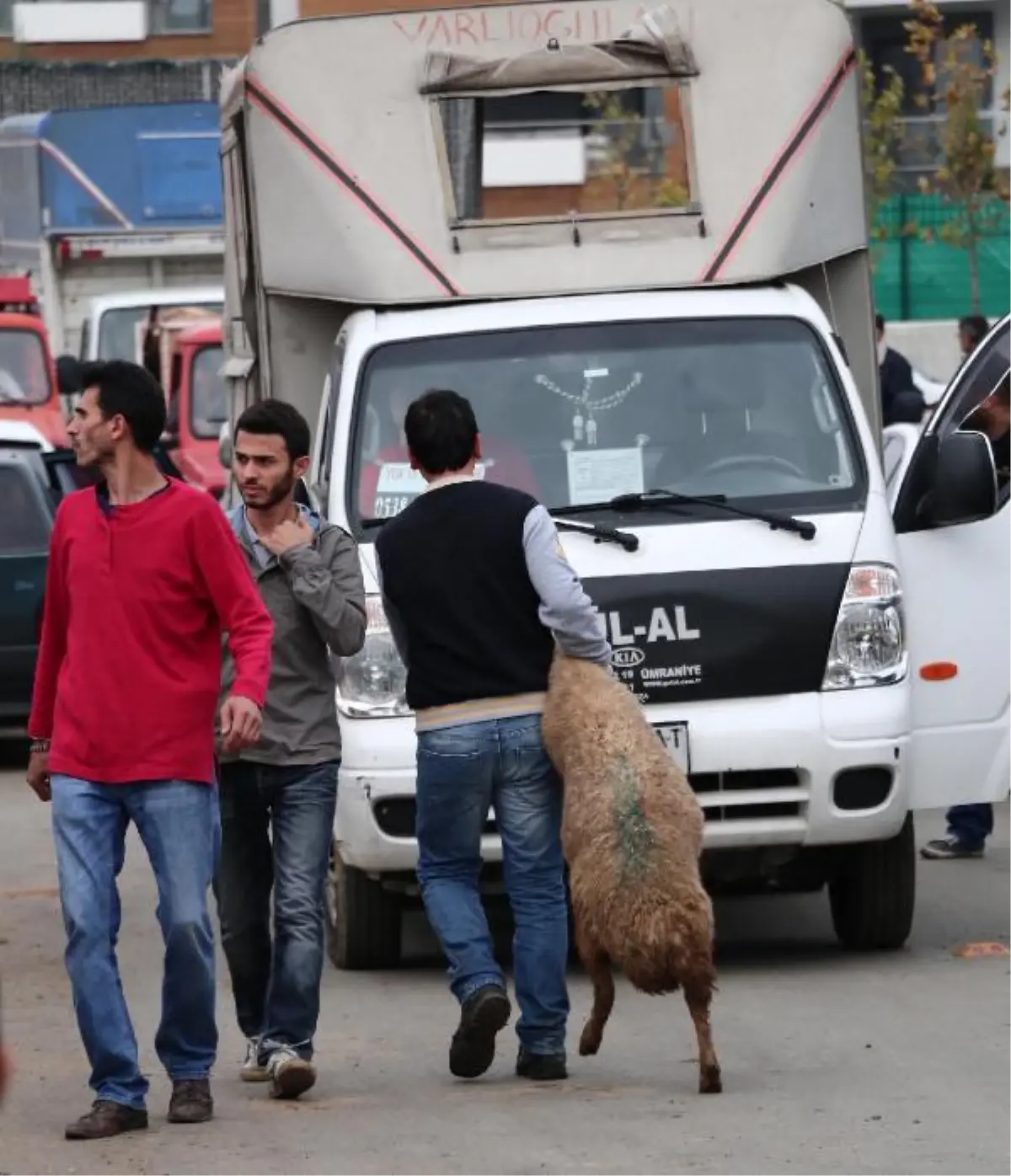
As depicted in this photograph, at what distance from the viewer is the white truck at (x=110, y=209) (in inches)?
1130

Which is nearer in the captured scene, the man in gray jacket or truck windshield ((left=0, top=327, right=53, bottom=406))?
the man in gray jacket

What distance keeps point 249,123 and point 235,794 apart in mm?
3916

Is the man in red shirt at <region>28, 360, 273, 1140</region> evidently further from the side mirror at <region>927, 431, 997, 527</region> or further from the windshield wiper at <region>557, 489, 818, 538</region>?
the side mirror at <region>927, 431, 997, 527</region>

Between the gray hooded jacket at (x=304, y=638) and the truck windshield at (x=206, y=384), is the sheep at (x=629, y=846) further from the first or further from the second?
the truck windshield at (x=206, y=384)

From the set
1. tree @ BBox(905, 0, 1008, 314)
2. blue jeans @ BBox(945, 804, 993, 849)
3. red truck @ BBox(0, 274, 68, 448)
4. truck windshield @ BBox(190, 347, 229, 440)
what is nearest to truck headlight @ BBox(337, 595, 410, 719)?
blue jeans @ BBox(945, 804, 993, 849)

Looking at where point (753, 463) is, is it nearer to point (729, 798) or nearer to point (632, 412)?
point (632, 412)

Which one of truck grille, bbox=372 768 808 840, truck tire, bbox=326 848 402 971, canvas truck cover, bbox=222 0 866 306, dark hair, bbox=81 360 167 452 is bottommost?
truck tire, bbox=326 848 402 971

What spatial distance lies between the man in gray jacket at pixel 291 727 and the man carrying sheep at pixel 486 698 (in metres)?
0.25

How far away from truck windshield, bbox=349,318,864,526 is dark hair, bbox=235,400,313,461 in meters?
2.11

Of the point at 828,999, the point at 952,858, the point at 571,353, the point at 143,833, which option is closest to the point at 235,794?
the point at 143,833

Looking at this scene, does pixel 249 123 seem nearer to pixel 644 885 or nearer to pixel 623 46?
pixel 623 46

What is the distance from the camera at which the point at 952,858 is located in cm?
1235

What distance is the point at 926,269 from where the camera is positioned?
3688 cm

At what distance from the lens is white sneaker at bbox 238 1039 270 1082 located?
312 inches
